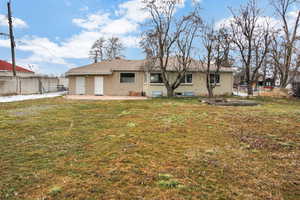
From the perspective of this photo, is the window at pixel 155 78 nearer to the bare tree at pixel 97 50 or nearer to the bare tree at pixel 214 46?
the bare tree at pixel 214 46

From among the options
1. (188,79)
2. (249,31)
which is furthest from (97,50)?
(249,31)

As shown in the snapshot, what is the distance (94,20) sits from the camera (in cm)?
1630

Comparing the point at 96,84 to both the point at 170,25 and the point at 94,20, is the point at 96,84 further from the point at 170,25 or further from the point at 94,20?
the point at 170,25

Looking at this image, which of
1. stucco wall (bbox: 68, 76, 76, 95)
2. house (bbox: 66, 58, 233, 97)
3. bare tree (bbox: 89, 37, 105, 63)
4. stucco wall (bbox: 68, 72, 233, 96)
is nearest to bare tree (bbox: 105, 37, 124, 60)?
bare tree (bbox: 89, 37, 105, 63)

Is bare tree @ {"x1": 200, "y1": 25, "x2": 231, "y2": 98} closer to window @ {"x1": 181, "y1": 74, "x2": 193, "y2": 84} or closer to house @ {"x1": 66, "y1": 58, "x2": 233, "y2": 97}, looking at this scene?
house @ {"x1": 66, "y1": 58, "x2": 233, "y2": 97}

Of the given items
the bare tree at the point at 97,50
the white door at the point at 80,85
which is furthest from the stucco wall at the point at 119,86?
the bare tree at the point at 97,50

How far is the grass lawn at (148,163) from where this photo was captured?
7.09 feet

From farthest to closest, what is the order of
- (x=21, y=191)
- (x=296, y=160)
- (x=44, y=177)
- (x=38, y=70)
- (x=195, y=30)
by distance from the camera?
(x=38, y=70)
(x=195, y=30)
(x=296, y=160)
(x=44, y=177)
(x=21, y=191)

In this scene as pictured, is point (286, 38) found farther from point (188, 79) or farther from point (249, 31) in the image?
point (188, 79)

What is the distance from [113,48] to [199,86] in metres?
18.3

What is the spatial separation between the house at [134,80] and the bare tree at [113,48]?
1349 cm

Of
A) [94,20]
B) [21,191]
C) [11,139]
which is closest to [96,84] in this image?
[94,20]

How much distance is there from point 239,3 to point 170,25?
23.8 feet

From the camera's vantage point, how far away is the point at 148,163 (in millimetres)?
2918
